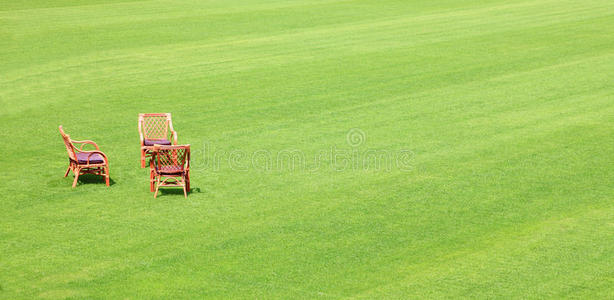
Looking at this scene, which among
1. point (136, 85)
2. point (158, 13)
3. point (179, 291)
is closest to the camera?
point (179, 291)

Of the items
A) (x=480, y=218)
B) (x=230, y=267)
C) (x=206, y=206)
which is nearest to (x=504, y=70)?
(x=480, y=218)

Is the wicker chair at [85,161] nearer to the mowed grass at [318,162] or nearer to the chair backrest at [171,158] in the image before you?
the mowed grass at [318,162]

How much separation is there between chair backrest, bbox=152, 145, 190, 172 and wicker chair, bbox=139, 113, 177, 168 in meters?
0.41

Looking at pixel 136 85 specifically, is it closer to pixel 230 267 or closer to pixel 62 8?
pixel 230 267

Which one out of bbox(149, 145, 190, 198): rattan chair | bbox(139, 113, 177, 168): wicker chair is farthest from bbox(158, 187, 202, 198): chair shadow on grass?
bbox(139, 113, 177, 168): wicker chair

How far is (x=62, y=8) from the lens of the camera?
4131 cm

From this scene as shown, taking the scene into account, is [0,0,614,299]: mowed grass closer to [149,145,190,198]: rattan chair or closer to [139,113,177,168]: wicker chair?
[149,145,190,198]: rattan chair

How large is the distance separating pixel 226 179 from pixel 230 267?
4560mm

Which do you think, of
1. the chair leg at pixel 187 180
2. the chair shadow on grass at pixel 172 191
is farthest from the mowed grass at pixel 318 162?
the chair leg at pixel 187 180

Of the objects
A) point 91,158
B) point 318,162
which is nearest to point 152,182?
point 91,158

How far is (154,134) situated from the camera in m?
19.5

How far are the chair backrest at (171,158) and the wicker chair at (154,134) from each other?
41 centimetres

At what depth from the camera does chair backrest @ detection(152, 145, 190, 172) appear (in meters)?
15.1

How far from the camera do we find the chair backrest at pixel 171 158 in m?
15.1
